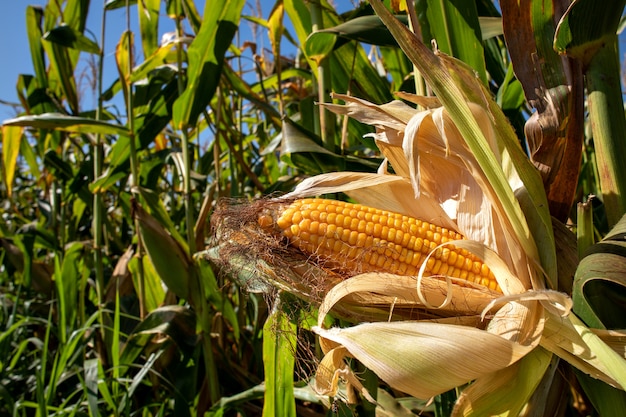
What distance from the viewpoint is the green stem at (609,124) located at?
2.10ft

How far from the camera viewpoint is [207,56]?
5.07 feet

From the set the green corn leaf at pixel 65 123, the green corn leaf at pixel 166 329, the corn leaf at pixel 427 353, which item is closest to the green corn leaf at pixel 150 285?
the green corn leaf at pixel 166 329

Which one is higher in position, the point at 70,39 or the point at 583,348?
the point at 70,39

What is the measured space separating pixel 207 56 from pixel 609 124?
1.21 m

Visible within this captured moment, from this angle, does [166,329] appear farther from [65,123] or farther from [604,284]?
[604,284]

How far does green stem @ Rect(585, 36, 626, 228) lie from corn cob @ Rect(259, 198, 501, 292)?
0.19 metres

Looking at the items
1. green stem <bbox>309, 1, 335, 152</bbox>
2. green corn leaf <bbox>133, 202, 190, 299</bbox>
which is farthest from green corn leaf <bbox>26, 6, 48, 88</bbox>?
green stem <bbox>309, 1, 335, 152</bbox>

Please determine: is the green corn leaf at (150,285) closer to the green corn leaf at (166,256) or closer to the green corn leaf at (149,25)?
the green corn leaf at (166,256)

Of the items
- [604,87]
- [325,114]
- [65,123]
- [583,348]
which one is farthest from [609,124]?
[65,123]

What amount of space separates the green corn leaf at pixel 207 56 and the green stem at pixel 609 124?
1079 millimetres

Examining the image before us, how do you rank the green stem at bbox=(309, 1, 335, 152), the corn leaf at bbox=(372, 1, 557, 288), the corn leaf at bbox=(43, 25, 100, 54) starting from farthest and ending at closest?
the corn leaf at bbox=(43, 25, 100, 54), the green stem at bbox=(309, 1, 335, 152), the corn leaf at bbox=(372, 1, 557, 288)

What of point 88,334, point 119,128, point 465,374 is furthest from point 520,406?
point 88,334

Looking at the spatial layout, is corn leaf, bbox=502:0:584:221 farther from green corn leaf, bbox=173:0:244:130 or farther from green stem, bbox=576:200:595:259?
green corn leaf, bbox=173:0:244:130

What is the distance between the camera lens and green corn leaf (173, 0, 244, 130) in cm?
146
